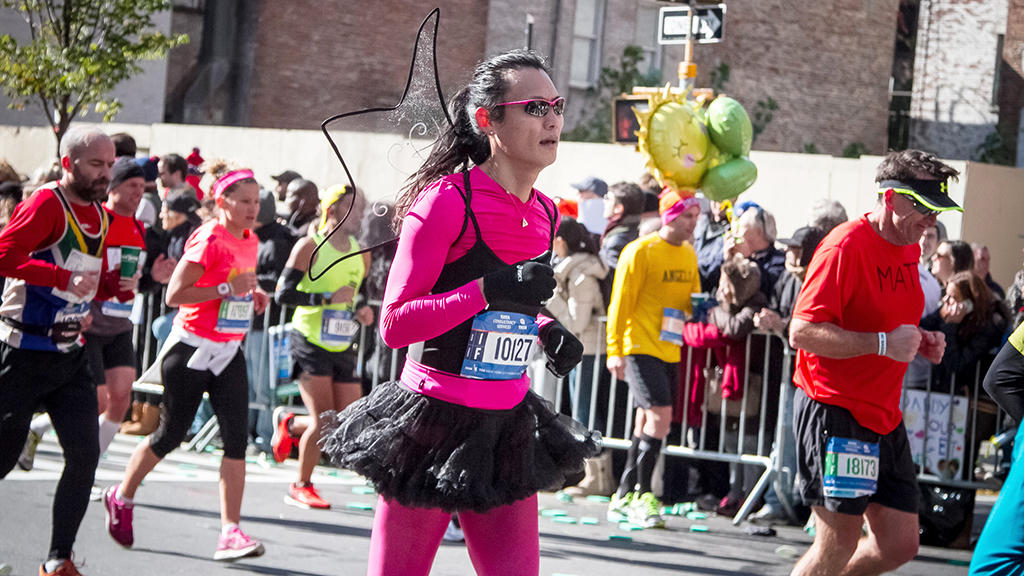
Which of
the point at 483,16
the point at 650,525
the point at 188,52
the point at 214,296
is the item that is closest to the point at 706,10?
the point at 650,525

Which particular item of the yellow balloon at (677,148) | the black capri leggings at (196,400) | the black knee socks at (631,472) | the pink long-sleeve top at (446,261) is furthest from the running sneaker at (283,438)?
the pink long-sleeve top at (446,261)

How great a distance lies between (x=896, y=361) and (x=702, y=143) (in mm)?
4566

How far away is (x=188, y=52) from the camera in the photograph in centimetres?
2481

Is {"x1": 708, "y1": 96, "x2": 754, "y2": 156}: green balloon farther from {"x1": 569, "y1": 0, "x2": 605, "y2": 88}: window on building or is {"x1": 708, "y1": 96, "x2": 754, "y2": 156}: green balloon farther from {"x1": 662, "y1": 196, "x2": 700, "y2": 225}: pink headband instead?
{"x1": 569, "y1": 0, "x2": 605, "y2": 88}: window on building

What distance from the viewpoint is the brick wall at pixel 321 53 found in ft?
80.1

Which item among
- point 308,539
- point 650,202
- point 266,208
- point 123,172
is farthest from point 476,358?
point 266,208

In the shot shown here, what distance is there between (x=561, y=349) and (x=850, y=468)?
176 cm

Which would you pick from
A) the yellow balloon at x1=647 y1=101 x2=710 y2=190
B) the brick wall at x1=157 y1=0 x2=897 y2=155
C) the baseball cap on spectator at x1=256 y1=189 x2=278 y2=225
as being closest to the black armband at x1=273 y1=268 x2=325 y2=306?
the baseball cap on spectator at x1=256 y1=189 x2=278 y2=225

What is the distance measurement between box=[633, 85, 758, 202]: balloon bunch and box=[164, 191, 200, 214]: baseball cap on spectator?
3.64 m

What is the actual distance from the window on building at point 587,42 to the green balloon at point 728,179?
52.3 feet

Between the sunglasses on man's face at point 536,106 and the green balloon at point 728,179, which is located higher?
the green balloon at point 728,179

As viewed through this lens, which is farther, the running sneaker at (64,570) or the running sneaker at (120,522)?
the running sneaker at (120,522)

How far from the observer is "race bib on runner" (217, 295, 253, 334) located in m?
6.94

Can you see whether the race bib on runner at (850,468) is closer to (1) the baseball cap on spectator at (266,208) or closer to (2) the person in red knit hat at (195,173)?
(1) the baseball cap on spectator at (266,208)
